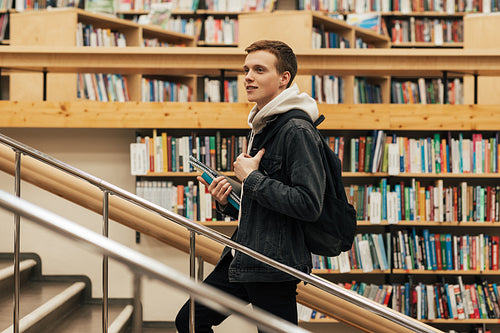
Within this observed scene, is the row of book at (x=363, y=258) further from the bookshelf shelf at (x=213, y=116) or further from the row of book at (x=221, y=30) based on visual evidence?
the row of book at (x=221, y=30)

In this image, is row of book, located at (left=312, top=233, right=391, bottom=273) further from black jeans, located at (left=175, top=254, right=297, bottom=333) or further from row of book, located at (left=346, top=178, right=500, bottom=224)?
black jeans, located at (left=175, top=254, right=297, bottom=333)

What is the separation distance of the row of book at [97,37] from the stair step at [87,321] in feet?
10.7

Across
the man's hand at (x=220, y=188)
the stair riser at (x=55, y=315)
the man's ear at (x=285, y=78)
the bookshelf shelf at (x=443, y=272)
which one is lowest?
the bookshelf shelf at (x=443, y=272)

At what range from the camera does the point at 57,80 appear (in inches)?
171

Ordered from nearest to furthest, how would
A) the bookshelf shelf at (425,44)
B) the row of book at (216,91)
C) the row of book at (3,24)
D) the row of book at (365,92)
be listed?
the row of book at (365,92)
the row of book at (216,91)
the row of book at (3,24)
the bookshelf shelf at (425,44)

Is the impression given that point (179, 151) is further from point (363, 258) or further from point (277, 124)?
point (277, 124)

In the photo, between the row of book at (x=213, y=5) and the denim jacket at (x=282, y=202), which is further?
the row of book at (x=213, y=5)

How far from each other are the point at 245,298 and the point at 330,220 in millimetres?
355

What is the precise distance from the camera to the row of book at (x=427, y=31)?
5.98 m

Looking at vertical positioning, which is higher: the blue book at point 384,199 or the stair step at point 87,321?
the blue book at point 384,199

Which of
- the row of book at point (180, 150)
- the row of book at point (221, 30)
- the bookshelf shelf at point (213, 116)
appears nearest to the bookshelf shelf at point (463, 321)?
the bookshelf shelf at point (213, 116)

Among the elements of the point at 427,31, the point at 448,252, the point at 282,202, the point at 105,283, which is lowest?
the point at 448,252

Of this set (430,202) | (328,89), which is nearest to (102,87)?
(328,89)

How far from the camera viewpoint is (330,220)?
1433 mm
